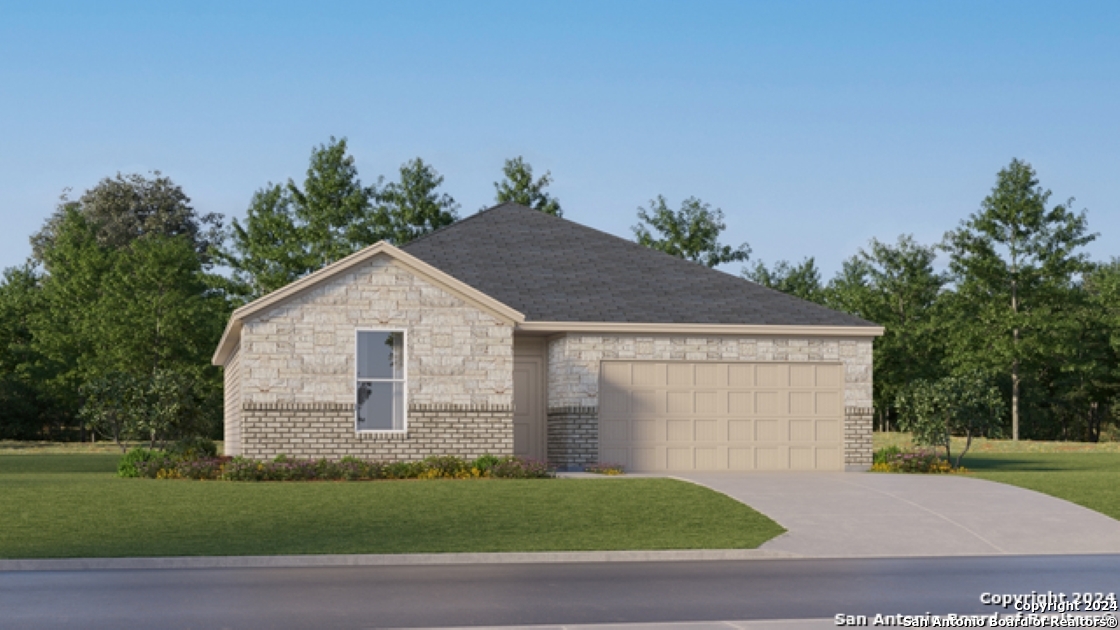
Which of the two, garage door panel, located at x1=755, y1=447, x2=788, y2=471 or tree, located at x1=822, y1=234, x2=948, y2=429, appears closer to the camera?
garage door panel, located at x1=755, y1=447, x2=788, y2=471

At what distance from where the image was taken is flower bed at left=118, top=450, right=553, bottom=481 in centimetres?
2506

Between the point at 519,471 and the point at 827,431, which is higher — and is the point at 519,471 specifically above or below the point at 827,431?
below

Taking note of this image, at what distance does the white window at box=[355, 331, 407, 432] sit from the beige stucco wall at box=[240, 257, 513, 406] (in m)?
0.28

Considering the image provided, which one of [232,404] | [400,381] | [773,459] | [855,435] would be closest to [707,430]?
[773,459]

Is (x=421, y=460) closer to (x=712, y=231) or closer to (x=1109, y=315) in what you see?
(x=712, y=231)

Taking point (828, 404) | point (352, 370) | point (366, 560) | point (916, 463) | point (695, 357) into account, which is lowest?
point (366, 560)

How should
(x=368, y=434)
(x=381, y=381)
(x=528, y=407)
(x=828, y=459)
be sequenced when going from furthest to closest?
(x=528, y=407)
(x=828, y=459)
(x=381, y=381)
(x=368, y=434)

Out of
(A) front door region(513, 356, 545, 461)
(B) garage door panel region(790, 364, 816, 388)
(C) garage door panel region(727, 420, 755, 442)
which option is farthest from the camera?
(A) front door region(513, 356, 545, 461)

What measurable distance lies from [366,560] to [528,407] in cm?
1417

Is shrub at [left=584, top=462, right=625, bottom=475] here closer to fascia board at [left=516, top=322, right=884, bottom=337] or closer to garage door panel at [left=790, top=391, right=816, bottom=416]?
fascia board at [left=516, top=322, right=884, bottom=337]

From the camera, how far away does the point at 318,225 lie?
52031 mm

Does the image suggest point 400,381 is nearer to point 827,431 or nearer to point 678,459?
point 678,459

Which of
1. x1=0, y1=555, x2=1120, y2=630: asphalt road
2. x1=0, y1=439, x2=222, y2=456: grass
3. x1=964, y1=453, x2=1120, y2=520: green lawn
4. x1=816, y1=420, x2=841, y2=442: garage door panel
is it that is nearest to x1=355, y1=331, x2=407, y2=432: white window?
x1=816, y1=420, x2=841, y2=442: garage door panel

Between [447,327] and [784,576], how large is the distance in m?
13.5
